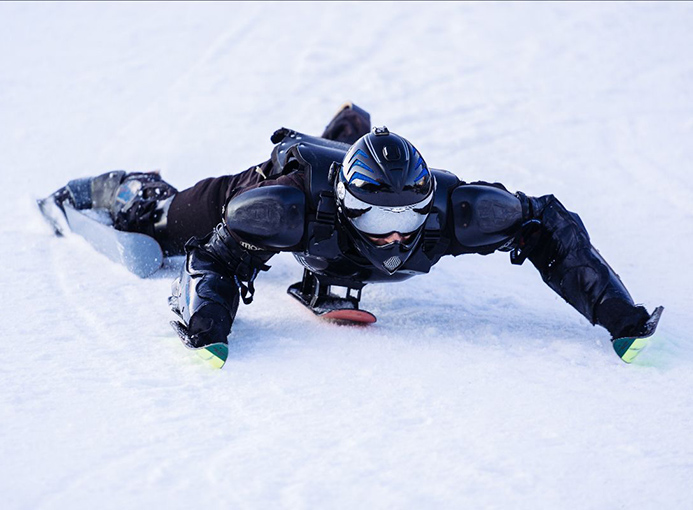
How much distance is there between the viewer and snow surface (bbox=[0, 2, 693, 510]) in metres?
3.31

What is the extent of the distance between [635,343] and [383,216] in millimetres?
1335

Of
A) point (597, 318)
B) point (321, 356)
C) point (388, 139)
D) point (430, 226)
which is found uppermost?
point (388, 139)

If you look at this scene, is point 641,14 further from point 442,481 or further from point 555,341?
point 442,481

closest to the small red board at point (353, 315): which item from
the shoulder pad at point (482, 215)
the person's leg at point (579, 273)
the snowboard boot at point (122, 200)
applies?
the shoulder pad at point (482, 215)

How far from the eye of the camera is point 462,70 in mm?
9805

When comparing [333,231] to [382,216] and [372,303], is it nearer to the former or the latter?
[382,216]

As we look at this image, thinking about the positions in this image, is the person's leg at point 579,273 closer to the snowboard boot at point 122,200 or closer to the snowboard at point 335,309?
the snowboard at point 335,309

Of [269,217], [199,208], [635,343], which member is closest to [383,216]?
[269,217]

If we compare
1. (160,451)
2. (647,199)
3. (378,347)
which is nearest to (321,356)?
(378,347)

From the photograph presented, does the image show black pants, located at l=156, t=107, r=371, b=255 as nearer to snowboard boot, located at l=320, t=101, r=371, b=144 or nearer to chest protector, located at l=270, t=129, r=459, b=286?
chest protector, located at l=270, t=129, r=459, b=286

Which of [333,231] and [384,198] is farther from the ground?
[384,198]

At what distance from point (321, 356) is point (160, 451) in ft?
3.75

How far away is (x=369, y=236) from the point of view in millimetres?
4262

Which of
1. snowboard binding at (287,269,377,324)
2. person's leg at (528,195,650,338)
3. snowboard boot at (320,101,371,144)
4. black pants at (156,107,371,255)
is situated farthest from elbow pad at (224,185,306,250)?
snowboard boot at (320,101,371,144)
